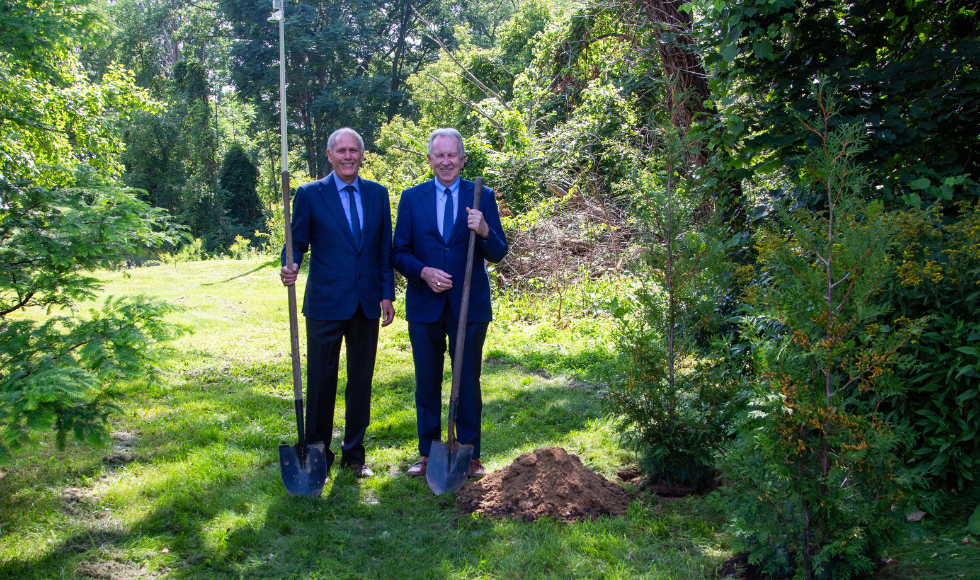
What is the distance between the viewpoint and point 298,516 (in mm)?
3834

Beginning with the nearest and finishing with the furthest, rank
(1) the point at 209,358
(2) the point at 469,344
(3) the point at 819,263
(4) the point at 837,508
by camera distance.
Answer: (4) the point at 837,508 < (3) the point at 819,263 < (2) the point at 469,344 < (1) the point at 209,358

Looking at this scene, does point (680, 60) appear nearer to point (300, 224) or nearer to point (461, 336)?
point (461, 336)

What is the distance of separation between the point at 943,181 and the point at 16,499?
19.3 ft

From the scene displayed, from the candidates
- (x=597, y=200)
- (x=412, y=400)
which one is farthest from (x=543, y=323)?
(x=412, y=400)

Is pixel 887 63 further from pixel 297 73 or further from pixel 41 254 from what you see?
pixel 297 73

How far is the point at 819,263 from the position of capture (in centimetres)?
291

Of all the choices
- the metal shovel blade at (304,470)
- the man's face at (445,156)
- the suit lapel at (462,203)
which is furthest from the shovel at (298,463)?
the suit lapel at (462,203)

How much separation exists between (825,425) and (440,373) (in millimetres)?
2446

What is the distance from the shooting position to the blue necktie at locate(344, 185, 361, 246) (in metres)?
4.35

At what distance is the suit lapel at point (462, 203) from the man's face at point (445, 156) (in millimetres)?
147

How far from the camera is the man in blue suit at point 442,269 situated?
431 cm

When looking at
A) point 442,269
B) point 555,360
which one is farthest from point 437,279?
point 555,360

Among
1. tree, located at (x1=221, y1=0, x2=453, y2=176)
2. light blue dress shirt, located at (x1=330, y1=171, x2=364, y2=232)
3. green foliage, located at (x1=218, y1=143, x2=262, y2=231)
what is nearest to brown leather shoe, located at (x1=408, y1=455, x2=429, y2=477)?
light blue dress shirt, located at (x1=330, y1=171, x2=364, y2=232)

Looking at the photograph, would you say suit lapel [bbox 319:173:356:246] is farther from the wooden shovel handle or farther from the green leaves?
Answer: the green leaves
